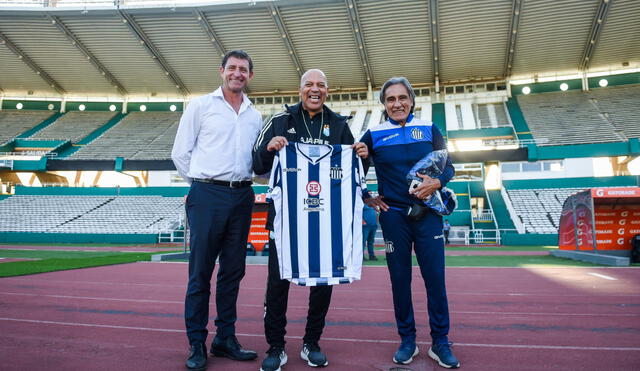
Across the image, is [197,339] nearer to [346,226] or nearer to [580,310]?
[346,226]

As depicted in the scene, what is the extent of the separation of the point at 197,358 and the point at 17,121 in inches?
1596

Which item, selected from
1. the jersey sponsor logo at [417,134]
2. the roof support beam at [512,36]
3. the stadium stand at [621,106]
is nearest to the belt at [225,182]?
the jersey sponsor logo at [417,134]

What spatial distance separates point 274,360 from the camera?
8.32 ft

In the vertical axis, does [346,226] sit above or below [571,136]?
below

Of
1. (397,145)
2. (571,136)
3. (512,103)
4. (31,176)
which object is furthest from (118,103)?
(397,145)

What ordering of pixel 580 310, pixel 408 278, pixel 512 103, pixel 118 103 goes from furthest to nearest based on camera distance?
1. pixel 118 103
2. pixel 512 103
3. pixel 580 310
4. pixel 408 278

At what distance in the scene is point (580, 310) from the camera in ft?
14.5

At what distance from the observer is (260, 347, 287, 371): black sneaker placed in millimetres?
2490

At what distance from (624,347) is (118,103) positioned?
131ft

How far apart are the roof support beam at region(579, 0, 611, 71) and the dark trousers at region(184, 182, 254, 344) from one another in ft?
89.0

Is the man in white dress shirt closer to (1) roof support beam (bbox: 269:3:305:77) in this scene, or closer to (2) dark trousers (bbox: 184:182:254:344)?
(2) dark trousers (bbox: 184:182:254:344)

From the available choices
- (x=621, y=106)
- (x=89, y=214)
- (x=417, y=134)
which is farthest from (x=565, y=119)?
(x=89, y=214)

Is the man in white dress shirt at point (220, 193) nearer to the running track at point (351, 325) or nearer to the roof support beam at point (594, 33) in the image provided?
the running track at point (351, 325)

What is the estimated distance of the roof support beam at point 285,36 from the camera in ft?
78.0
